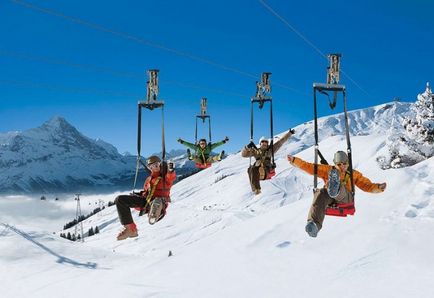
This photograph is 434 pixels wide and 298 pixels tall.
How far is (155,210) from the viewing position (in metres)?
14.7

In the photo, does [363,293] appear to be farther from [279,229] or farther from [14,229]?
[14,229]

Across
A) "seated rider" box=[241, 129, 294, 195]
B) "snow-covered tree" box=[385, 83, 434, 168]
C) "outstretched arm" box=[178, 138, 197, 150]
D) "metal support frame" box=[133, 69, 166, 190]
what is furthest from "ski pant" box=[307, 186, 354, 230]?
"snow-covered tree" box=[385, 83, 434, 168]

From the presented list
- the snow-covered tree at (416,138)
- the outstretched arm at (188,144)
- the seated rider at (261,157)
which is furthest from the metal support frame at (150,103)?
the snow-covered tree at (416,138)

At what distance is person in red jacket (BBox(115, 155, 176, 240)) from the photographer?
14.5 m

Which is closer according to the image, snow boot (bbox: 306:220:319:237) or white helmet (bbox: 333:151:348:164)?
snow boot (bbox: 306:220:319:237)

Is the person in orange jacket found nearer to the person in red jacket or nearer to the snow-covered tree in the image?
the person in red jacket

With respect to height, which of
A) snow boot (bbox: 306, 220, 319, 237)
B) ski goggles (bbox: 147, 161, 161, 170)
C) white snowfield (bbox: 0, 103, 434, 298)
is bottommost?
white snowfield (bbox: 0, 103, 434, 298)

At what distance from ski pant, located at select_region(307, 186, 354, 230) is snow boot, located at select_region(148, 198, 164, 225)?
14.0 ft

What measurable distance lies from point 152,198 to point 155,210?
0.35 metres

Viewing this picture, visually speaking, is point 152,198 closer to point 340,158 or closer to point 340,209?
point 340,209

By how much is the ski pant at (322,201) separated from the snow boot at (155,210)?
168 inches

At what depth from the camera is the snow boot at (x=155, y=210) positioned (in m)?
14.6

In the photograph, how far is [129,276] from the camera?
36188 millimetres

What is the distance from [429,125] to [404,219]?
14181mm
